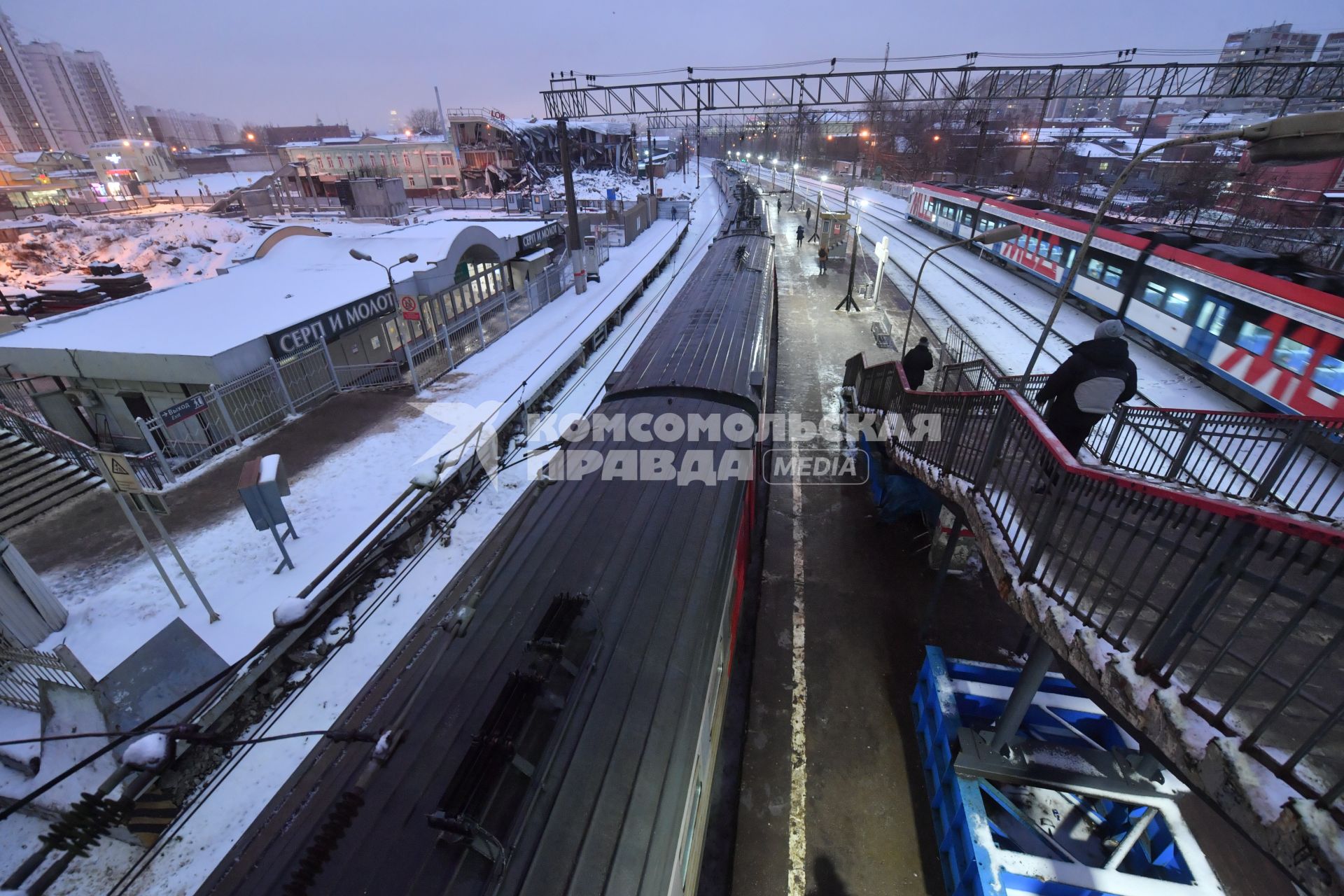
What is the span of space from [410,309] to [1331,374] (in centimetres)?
2104

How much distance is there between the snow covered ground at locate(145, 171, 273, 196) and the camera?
219 feet

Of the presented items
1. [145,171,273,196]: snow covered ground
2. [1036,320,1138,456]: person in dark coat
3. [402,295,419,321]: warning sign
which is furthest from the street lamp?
[145,171,273,196]: snow covered ground

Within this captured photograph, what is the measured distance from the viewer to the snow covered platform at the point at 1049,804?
4.39 metres

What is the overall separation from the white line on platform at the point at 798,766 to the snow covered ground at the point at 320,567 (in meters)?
5.13

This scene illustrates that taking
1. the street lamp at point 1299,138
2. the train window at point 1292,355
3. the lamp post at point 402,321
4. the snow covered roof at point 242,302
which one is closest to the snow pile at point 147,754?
the street lamp at point 1299,138

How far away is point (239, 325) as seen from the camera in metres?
13.1

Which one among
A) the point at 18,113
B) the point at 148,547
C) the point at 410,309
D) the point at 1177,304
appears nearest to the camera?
the point at 148,547

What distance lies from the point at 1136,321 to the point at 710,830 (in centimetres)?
1977

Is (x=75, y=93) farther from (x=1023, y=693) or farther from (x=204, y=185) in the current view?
(x=1023, y=693)

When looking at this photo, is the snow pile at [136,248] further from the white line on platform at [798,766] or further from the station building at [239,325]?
the white line on platform at [798,766]

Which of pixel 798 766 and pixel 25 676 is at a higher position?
pixel 25 676

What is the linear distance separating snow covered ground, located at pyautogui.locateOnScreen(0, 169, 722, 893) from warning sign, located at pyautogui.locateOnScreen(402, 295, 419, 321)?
7.22ft

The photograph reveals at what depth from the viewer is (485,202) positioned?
47.7 m

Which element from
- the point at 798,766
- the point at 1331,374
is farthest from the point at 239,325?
the point at 1331,374
